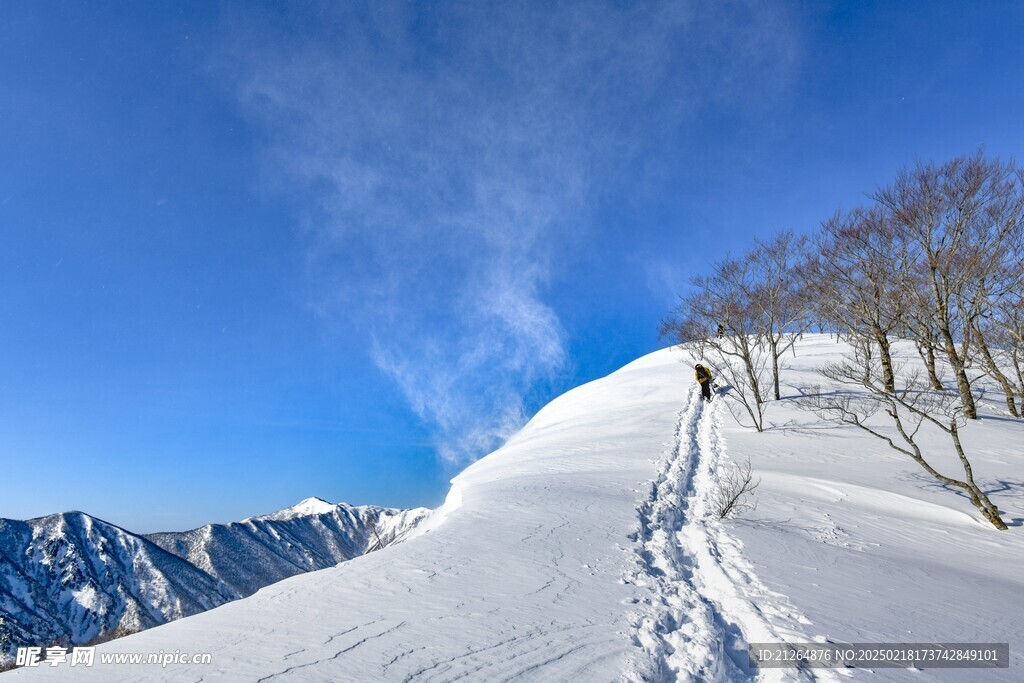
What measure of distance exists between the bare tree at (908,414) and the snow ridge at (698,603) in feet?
14.1

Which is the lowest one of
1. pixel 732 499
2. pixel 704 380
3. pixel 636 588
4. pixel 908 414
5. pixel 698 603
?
pixel 698 603

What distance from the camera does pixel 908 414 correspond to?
64.4 feet

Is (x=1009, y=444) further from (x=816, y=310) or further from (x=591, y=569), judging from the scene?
(x=591, y=569)

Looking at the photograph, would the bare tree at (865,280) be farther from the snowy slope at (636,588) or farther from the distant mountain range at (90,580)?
the distant mountain range at (90,580)

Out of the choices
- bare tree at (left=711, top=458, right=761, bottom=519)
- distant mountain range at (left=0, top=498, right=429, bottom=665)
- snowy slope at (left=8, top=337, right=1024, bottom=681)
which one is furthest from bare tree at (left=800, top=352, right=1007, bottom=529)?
distant mountain range at (left=0, top=498, right=429, bottom=665)

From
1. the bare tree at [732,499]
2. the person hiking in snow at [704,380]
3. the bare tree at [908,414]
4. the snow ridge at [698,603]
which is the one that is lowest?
the snow ridge at [698,603]

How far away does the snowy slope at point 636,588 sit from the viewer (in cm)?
465

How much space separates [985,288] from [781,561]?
45.8ft

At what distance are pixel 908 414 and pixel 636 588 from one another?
19.1 meters

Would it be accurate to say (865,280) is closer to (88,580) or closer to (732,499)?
(732,499)

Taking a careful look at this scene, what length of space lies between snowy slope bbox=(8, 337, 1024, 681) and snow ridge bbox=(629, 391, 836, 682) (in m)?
0.03

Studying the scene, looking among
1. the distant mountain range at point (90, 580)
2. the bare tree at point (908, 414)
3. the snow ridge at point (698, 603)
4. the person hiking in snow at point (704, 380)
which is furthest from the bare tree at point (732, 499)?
the distant mountain range at point (90, 580)

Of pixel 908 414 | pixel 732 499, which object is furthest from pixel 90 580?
pixel 908 414

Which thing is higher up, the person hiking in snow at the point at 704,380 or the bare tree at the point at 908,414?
the person hiking in snow at the point at 704,380
